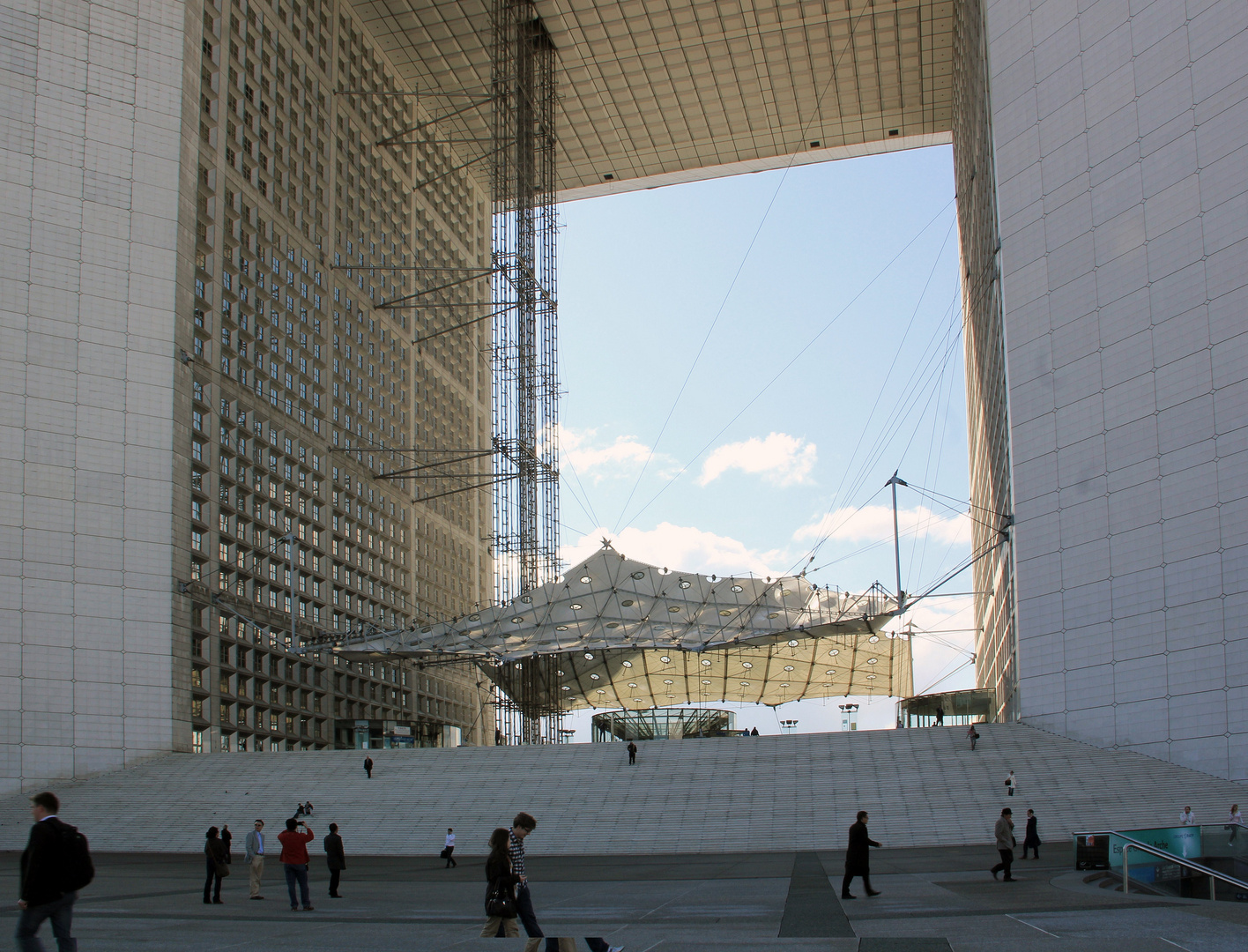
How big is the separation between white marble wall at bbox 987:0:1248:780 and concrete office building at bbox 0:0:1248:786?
111 millimetres

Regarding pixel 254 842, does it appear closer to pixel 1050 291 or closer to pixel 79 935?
pixel 79 935

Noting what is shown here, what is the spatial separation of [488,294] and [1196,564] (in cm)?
5814

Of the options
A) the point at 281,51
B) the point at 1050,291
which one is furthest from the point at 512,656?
the point at 281,51

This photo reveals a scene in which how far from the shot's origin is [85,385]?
47375mm

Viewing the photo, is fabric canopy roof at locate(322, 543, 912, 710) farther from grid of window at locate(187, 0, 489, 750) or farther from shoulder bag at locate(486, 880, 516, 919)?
shoulder bag at locate(486, 880, 516, 919)

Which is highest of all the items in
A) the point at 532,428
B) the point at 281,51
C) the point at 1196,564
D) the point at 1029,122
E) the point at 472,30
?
the point at 472,30

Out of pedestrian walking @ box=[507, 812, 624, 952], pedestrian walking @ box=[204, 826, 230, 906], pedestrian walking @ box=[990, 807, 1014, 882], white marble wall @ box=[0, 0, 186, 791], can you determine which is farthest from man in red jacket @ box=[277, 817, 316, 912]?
white marble wall @ box=[0, 0, 186, 791]

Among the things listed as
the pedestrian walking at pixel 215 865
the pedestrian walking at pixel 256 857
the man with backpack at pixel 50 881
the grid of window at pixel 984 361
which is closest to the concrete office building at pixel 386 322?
the grid of window at pixel 984 361

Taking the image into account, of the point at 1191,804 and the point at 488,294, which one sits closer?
the point at 1191,804

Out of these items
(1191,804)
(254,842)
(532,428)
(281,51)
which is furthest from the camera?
(532,428)

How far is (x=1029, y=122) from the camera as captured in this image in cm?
4591

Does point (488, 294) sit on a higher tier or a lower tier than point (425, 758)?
higher

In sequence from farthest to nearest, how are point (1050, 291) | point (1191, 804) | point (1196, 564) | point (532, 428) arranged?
point (532, 428) → point (1050, 291) → point (1196, 564) → point (1191, 804)

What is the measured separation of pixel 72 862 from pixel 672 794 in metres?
28.3
